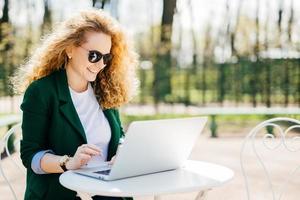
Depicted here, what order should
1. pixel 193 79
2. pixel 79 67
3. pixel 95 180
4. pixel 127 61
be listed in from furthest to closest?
pixel 193 79, pixel 127 61, pixel 79 67, pixel 95 180

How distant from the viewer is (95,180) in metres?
2.41

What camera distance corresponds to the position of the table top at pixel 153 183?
7.47ft

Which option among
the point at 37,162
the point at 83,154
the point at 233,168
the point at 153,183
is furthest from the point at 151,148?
the point at 233,168

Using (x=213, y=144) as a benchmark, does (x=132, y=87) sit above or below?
above

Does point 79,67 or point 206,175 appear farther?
point 79,67

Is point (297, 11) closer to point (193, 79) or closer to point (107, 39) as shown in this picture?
point (193, 79)

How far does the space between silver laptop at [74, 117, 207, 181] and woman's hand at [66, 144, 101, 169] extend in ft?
0.14

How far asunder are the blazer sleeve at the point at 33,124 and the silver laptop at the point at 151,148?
0.71ft

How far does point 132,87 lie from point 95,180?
2.88 ft

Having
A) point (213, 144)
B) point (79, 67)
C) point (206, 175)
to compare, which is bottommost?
point (213, 144)

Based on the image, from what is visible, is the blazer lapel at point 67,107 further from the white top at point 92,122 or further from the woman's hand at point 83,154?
the woman's hand at point 83,154

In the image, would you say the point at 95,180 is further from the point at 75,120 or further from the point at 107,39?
the point at 107,39

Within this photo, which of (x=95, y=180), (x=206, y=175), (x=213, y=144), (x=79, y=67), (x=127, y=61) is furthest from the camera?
(x=213, y=144)

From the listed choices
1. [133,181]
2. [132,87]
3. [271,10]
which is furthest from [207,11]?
[133,181]
